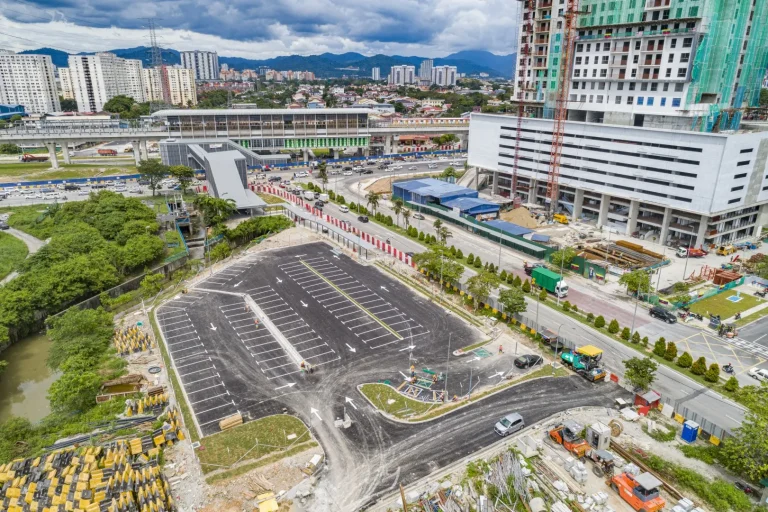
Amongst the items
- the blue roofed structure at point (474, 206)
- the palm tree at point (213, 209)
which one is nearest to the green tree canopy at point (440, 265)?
the blue roofed structure at point (474, 206)

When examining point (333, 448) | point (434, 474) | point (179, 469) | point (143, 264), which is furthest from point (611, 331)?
point (143, 264)

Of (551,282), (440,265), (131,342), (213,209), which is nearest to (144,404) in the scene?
(131,342)

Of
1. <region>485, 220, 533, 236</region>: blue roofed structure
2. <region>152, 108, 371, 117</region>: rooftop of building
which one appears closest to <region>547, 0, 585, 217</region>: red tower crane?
<region>485, 220, 533, 236</region>: blue roofed structure

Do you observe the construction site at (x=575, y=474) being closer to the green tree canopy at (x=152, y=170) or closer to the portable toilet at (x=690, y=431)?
the portable toilet at (x=690, y=431)

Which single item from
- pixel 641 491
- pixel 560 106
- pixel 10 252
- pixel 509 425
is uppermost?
pixel 560 106

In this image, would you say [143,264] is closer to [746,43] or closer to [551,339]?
[551,339]

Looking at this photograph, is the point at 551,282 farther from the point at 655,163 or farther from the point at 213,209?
the point at 213,209
